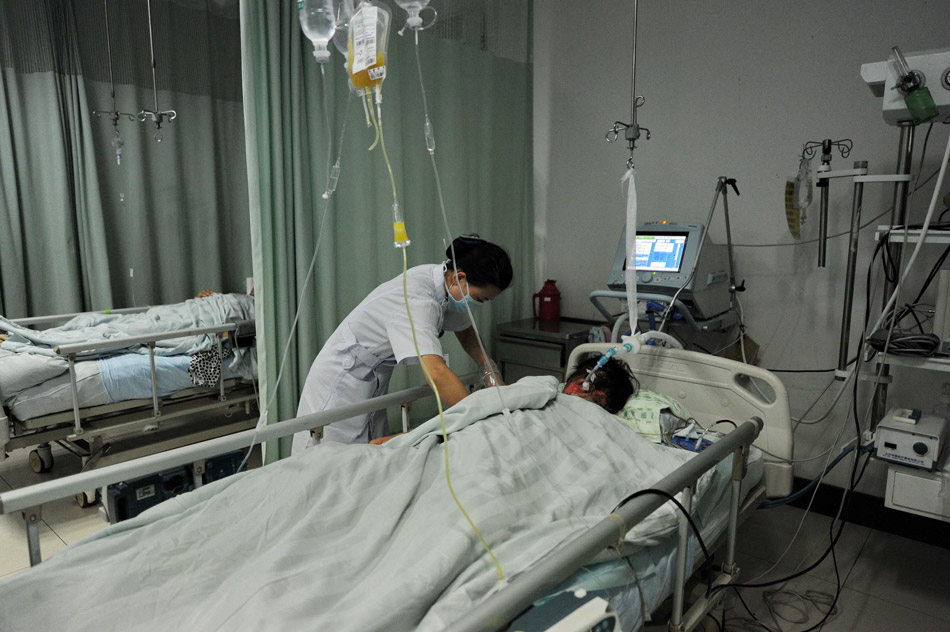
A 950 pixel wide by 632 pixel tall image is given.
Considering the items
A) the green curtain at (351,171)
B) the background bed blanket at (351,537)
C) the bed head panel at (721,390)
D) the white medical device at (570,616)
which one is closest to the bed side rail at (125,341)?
the green curtain at (351,171)

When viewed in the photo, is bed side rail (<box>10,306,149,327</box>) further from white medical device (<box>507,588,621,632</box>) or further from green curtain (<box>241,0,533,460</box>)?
white medical device (<box>507,588,621,632</box>)

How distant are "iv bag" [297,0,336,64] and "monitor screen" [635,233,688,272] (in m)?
1.71

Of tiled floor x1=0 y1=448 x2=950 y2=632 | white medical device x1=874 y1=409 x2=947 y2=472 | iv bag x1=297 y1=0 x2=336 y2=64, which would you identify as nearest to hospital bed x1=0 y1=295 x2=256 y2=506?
tiled floor x1=0 y1=448 x2=950 y2=632

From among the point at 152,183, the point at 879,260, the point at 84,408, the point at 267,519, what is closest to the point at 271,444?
the point at 84,408

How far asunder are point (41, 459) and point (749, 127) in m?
3.90

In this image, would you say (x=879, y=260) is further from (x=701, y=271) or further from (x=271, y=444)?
(x=271, y=444)

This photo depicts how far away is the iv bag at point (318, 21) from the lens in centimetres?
116

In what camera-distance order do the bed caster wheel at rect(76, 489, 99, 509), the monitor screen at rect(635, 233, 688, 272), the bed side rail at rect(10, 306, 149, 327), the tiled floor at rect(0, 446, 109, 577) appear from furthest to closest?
the bed side rail at rect(10, 306, 149, 327) → the bed caster wheel at rect(76, 489, 99, 509) → the monitor screen at rect(635, 233, 688, 272) → the tiled floor at rect(0, 446, 109, 577)

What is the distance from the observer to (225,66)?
4023mm

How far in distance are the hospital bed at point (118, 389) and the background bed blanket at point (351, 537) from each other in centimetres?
171

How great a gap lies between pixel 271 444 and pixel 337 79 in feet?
5.23

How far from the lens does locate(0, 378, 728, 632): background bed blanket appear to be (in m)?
0.98

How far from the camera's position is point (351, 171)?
2639 mm

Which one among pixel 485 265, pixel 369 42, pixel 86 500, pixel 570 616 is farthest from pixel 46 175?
pixel 570 616
